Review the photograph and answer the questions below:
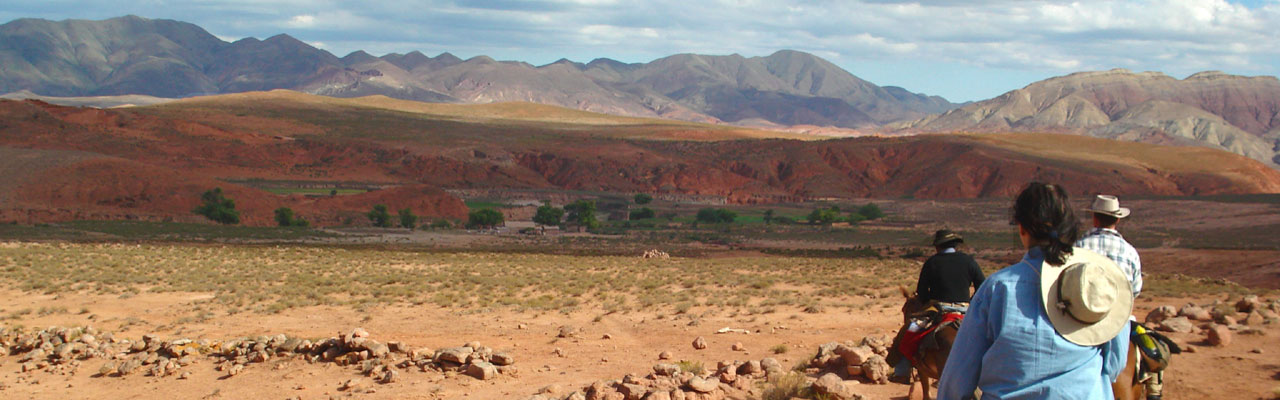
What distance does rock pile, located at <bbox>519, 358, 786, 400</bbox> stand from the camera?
333 inches

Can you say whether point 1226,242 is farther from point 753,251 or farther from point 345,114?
point 345,114

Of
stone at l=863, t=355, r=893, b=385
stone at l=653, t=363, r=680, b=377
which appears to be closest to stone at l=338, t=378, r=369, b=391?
stone at l=653, t=363, r=680, b=377

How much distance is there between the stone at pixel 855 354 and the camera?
31.0 feet

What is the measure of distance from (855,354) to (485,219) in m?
55.8

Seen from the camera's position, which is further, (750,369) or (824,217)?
(824,217)

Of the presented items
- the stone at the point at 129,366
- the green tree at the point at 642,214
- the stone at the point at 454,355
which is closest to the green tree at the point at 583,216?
the green tree at the point at 642,214

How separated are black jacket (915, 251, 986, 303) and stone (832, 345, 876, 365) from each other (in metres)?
2.32

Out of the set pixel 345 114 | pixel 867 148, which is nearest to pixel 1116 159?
pixel 867 148

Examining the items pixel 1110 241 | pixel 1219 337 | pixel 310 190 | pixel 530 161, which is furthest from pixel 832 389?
pixel 530 161

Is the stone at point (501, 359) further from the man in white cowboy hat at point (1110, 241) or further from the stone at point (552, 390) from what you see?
the man in white cowboy hat at point (1110, 241)

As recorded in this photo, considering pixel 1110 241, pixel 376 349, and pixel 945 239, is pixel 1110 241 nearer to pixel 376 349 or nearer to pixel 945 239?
pixel 945 239

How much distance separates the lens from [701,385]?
8641mm

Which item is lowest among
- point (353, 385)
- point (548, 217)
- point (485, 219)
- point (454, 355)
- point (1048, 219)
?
point (548, 217)

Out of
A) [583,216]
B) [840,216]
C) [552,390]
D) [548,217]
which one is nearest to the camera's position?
[552,390]
